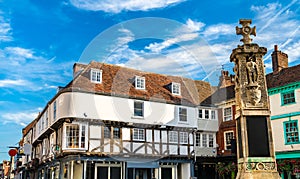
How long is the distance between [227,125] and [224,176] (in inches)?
155

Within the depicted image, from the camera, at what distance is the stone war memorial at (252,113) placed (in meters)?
8.48

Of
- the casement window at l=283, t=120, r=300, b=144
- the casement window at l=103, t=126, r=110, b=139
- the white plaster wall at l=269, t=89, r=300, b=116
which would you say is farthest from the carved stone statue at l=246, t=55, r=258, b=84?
the casement window at l=103, t=126, r=110, b=139

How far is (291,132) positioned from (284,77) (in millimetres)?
3723

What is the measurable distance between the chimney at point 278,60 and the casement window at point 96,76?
12.2 meters

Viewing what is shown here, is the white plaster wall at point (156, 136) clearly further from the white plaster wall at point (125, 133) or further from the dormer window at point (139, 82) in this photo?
the dormer window at point (139, 82)

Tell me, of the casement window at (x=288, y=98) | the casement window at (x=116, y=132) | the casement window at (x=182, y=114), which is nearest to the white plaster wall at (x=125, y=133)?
the casement window at (x=116, y=132)

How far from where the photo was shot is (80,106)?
20906 millimetres

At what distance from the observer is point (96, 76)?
22719 mm

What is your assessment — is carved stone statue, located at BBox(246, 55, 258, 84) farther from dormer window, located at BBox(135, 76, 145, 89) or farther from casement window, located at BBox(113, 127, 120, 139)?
dormer window, located at BBox(135, 76, 145, 89)

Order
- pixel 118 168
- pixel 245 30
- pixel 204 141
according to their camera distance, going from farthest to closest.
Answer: pixel 204 141, pixel 118 168, pixel 245 30

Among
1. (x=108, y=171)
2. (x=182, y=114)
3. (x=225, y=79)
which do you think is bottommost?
(x=108, y=171)

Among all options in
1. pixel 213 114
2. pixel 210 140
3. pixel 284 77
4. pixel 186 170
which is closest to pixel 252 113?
pixel 284 77

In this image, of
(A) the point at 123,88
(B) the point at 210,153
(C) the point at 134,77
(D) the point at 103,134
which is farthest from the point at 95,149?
(B) the point at 210,153

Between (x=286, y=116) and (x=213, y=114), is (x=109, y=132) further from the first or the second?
(x=286, y=116)
